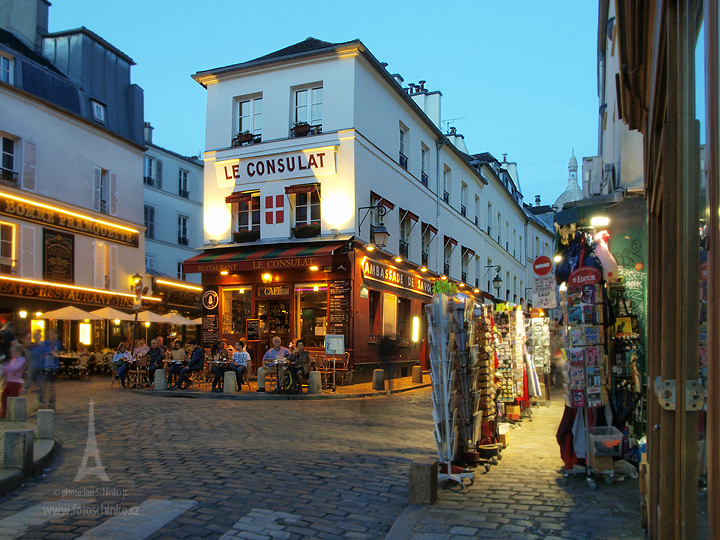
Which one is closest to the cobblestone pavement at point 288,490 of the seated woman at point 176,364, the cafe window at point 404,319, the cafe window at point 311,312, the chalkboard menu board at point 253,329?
the seated woman at point 176,364

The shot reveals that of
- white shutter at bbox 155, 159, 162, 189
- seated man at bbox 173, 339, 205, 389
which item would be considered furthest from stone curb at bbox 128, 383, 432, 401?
white shutter at bbox 155, 159, 162, 189

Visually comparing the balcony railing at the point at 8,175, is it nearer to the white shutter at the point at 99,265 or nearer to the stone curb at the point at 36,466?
the white shutter at the point at 99,265

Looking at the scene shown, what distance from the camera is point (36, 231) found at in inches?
888

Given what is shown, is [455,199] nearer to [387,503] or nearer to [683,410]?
[387,503]

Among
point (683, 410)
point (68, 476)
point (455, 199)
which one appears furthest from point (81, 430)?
point (455, 199)

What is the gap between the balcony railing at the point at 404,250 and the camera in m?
24.0

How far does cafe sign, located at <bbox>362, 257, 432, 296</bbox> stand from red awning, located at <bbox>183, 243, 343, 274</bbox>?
6.08 ft

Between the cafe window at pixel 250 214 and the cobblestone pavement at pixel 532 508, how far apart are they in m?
15.7

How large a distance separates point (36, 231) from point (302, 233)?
32.4 feet

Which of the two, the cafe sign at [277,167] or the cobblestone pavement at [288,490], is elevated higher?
the cafe sign at [277,167]

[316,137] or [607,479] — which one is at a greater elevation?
[316,137]

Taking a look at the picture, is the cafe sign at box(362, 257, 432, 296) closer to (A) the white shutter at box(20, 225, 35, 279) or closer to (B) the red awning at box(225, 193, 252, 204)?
(B) the red awning at box(225, 193, 252, 204)

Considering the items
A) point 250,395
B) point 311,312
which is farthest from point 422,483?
point 311,312

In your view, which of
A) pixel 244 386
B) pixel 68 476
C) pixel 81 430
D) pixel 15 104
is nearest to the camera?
pixel 68 476
